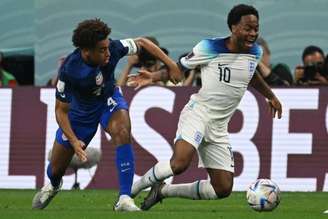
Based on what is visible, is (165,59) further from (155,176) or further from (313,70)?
(313,70)

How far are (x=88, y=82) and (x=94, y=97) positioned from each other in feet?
1.08

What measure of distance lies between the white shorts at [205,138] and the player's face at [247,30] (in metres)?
0.90

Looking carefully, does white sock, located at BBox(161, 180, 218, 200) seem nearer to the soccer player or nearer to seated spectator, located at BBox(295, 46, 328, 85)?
the soccer player

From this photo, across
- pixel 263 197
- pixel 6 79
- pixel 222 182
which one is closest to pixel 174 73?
pixel 222 182

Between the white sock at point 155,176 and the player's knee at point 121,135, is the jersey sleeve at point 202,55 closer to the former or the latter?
the player's knee at point 121,135

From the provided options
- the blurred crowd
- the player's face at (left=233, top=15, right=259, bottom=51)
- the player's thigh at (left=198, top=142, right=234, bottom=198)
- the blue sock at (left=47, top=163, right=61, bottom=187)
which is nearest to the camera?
the player's face at (left=233, top=15, right=259, bottom=51)

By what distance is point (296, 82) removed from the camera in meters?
22.5

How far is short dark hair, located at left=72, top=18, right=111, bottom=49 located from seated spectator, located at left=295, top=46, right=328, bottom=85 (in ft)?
24.0

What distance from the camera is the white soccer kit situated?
15.8 m

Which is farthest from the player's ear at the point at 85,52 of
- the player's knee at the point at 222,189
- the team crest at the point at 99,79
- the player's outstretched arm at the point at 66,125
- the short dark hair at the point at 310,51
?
the short dark hair at the point at 310,51

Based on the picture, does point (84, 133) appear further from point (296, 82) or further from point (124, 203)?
point (296, 82)

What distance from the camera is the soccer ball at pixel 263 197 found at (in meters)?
15.6

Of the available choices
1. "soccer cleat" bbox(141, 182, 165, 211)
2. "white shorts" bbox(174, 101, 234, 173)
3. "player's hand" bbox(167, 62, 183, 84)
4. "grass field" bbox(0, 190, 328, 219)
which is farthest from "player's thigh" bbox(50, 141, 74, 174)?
"player's hand" bbox(167, 62, 183, 84)

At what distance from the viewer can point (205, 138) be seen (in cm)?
1589
